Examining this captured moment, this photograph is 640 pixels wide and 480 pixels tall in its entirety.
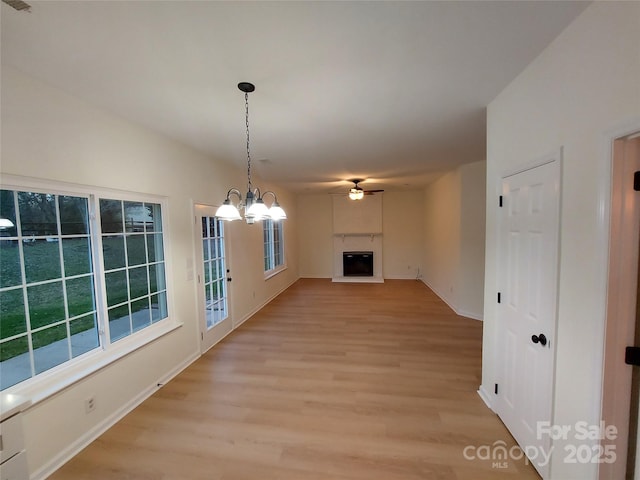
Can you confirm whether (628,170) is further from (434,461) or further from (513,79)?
(434,461)

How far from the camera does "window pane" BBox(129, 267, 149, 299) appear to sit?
2726 millimetres

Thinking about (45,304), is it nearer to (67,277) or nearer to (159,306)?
(67,277)

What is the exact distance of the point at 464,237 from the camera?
15.8 feet

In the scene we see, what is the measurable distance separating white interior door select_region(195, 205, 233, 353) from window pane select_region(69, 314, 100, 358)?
135cm

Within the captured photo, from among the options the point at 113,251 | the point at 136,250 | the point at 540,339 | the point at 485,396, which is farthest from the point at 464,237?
the point at 113,251

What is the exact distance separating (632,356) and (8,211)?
3.63m

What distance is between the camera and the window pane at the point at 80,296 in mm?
2180

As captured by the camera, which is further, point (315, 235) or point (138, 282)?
point (315, 235)

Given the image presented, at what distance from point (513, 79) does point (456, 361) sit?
2.98m

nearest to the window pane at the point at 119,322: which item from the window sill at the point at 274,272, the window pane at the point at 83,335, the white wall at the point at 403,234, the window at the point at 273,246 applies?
the window pane at the point at 83,335

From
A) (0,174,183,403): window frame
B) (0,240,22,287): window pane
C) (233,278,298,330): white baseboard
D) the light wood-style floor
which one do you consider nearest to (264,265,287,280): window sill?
(233,278,298,330): white baseboard

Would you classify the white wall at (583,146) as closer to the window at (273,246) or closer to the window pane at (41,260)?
the window pane at (41,260)

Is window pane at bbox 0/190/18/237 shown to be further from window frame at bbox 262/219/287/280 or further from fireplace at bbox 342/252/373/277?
fireplace at bbox 342/252/373/277

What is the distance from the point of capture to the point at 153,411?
2.54m
